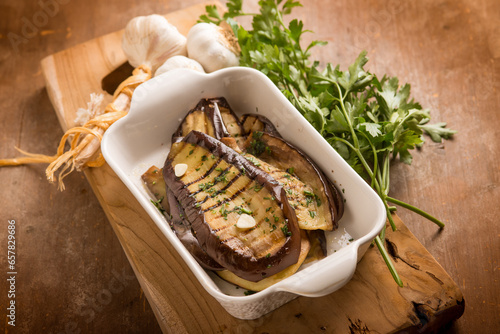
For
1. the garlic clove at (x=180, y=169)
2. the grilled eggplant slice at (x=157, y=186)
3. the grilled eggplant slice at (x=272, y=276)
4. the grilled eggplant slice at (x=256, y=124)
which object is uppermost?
the garlic clove at (x=180, y=169)

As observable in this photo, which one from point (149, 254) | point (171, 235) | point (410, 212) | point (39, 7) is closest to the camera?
point (171, 235)

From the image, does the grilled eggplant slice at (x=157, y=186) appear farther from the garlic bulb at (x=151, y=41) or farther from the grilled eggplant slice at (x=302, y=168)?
the garlic bulb at (x=151, y=41)

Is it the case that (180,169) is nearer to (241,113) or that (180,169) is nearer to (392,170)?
(241,113)

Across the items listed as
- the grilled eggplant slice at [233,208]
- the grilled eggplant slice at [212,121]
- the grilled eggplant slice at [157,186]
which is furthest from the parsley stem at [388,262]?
the grilled eggplant slice at [157,186]

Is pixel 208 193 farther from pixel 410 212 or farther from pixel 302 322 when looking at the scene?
pixel 410 212

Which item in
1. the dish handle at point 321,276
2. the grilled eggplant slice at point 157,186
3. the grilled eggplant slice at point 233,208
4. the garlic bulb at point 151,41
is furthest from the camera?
the garlic bulb at point 151,41

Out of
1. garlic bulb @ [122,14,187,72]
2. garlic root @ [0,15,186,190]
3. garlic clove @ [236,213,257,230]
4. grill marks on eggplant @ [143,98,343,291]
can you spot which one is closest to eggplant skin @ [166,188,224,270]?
grill marks on eggplant @ [143,98,343,291]

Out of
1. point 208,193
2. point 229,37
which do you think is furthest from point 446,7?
point 208,193

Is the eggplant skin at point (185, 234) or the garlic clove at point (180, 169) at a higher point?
the garlic clove at point (180, 169)
